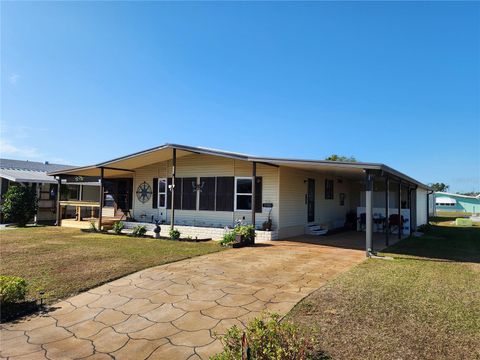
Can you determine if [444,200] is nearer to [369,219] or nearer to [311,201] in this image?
[311,201]

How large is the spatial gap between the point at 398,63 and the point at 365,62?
1.36m

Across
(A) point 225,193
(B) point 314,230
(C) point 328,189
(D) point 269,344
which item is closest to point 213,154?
(A) point 225,193

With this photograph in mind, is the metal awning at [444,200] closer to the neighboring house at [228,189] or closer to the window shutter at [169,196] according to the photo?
the neighboring house at [228,189]

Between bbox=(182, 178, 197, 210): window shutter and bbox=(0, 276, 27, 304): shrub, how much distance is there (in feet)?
31.4

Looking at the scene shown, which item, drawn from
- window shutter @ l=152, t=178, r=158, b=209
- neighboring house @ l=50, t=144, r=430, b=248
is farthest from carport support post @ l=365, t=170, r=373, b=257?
window shutter @ l=152, t=178, r=158, b=209

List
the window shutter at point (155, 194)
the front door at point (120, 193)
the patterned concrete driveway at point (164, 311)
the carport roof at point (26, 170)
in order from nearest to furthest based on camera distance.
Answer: the patterned concrete driveway at point (164, 311) < the window shutter at point (155, 194) < the carport roof at point (26, 170) < the front door at point (120, 193)

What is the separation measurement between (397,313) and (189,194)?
11.1 m

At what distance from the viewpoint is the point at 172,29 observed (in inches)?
410

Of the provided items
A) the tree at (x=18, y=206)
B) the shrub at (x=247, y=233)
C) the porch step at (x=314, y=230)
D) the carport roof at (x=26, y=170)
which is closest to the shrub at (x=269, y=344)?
the shrub at (x=247, y=233)

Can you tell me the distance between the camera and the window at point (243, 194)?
1278cm

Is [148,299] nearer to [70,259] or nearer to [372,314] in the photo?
[372,314]

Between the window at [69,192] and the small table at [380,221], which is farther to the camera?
the window at [69,192]

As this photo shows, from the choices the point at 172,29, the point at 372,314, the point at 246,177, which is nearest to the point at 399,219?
the point at 246,177

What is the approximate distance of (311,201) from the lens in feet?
47.6
